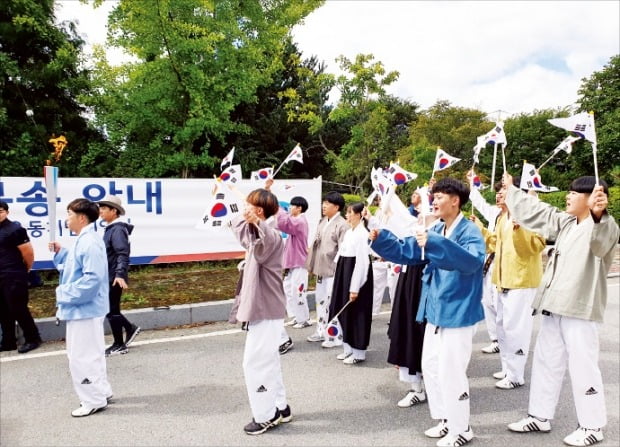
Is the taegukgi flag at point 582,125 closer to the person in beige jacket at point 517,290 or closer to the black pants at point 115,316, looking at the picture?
the person in beige jacket at point 517,290

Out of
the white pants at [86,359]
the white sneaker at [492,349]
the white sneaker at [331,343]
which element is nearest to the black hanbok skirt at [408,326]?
the white sneaker at [331,343]

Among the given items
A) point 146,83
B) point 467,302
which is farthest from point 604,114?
point 467,302

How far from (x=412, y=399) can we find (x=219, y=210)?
7.92ft

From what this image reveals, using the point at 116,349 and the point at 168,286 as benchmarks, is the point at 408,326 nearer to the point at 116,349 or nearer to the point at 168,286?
the point at 116,349

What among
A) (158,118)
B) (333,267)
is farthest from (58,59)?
(333,267)

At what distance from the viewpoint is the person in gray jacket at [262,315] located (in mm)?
3457

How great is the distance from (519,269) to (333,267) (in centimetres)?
223

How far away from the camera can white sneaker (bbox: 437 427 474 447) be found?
10.9 feet

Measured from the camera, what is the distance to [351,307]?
5.18 meters

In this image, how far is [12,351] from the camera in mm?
5344

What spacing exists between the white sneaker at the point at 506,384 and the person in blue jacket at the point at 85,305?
12.1 ft

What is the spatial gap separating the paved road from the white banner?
2.72 metres

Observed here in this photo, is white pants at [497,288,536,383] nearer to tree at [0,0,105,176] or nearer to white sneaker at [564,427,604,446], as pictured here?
white sneaker at [564,427,604,446]

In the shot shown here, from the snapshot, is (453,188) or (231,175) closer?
(453,188)
